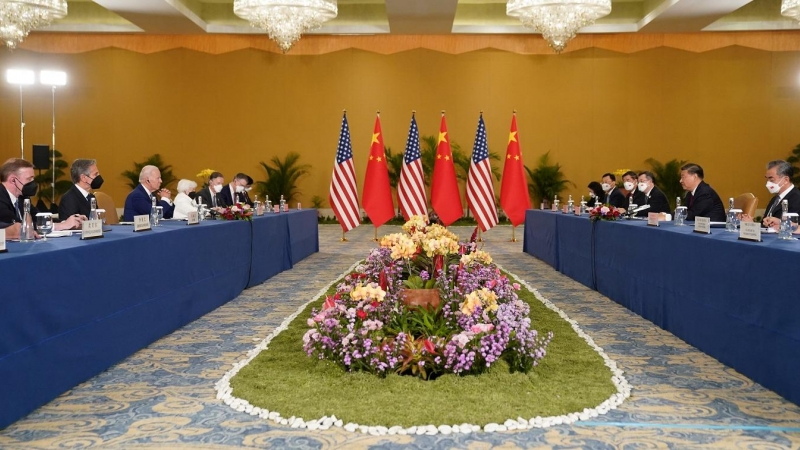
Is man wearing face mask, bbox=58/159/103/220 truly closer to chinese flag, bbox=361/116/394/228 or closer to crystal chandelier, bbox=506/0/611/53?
chinese flag, bbox=361/116/394/228

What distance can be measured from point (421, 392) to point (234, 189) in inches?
250

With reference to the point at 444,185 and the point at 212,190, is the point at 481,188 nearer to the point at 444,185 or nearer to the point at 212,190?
the point at 444,185

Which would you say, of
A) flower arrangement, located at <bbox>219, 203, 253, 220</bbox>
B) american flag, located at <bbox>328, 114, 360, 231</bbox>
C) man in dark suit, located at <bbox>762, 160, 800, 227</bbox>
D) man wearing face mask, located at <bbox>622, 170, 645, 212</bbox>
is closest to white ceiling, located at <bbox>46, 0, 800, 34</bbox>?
american flag, located at <bbox>328, 114, 360, 231</bbox>

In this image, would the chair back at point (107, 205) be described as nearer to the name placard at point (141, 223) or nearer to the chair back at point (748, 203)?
the name placard at point (141, 223)

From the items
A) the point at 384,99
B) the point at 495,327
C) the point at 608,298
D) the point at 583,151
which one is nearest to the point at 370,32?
the point at 384,99

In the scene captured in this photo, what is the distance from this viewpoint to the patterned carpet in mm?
2627

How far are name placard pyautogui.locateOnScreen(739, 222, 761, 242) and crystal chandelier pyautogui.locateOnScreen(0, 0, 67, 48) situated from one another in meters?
10.5

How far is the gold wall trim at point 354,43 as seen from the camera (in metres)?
15.2

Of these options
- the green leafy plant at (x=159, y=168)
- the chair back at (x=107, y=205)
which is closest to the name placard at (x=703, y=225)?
the chair back at (x=107, y=205)

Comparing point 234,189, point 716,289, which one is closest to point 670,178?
point 234,189

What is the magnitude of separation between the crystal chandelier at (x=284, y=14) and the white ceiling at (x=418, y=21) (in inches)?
139

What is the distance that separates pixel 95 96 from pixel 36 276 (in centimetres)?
1401

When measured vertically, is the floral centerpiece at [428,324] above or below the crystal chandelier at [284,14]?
below

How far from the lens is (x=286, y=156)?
1563cm
